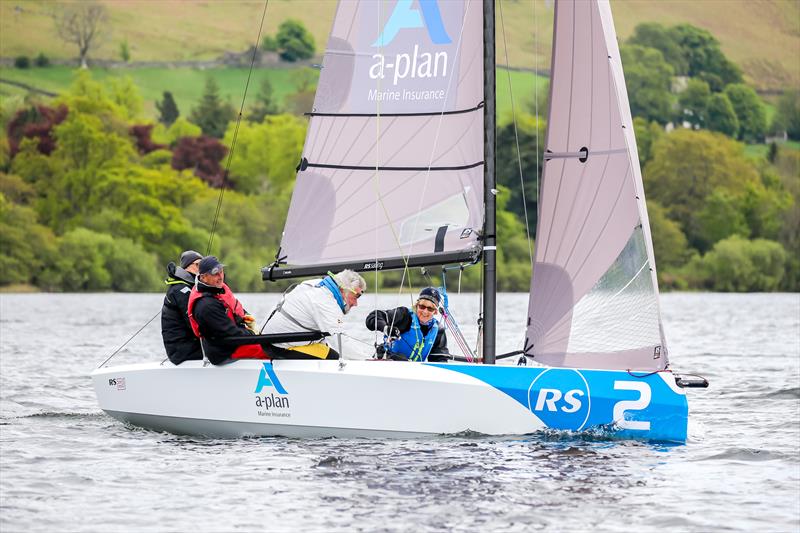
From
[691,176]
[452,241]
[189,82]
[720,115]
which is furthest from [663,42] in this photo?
[452,241]

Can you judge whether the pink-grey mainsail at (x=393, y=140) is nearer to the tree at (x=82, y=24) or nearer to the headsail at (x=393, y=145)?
the headsail at (x=393, y=145)

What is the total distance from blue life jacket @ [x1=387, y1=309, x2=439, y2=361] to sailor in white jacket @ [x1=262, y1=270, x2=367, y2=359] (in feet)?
2.19

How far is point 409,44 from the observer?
1297cm

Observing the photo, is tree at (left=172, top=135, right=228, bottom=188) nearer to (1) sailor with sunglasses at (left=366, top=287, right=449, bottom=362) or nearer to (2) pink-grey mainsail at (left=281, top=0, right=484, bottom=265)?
(2) pink-grey mainsail at (left=281, top=0, right=484, bottom=265)

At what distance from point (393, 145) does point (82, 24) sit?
380 feet

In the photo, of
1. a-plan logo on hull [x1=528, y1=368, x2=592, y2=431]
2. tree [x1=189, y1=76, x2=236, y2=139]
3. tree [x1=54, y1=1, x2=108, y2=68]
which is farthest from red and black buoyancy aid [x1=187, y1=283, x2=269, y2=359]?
tree [x1=54, y1=1, x2=108, y2=68]

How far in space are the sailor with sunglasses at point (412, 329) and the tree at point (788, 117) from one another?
108939mm

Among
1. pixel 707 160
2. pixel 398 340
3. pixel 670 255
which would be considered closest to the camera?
pixel 398 340

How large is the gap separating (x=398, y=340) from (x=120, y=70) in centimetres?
11357

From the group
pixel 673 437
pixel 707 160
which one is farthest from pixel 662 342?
pixel 707 160

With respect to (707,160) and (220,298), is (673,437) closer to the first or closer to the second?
(220,298)

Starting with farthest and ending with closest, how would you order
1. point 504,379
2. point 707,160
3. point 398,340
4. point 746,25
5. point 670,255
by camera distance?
point 746,25, point 707,160, point 670,255, point 398,340, point 504,379

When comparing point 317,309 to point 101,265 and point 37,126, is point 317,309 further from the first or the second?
point 37,126

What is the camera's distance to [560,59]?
41.8 ft
